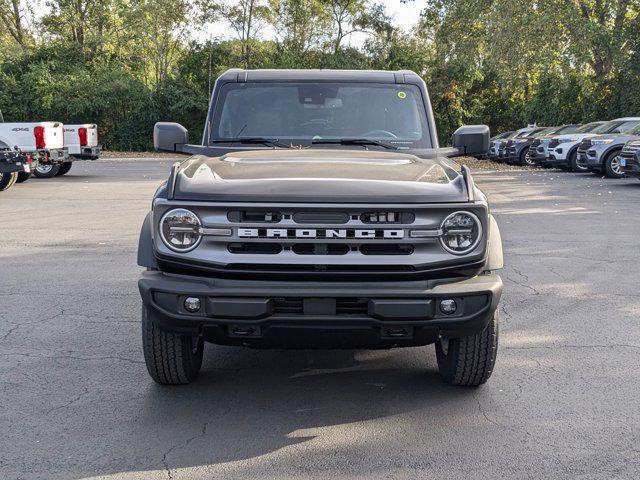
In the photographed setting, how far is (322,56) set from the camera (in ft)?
161

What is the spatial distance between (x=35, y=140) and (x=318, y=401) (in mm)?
17187

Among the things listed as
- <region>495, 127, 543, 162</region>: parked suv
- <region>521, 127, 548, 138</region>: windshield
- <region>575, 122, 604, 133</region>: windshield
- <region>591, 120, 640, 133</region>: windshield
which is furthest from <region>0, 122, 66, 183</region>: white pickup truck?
<region>521, 127, 548, 138</region>: windshield

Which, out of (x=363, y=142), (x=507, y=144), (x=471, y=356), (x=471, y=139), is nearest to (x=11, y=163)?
(x=363, y=142)

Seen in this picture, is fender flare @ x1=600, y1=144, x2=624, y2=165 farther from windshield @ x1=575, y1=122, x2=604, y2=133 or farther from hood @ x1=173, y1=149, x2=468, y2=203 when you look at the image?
hood @ x1=173, y1=149, x2=468, y2=203

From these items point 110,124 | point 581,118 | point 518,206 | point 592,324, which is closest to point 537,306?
point 592,324

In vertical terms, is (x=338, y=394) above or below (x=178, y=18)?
below

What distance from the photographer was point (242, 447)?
4.20 m

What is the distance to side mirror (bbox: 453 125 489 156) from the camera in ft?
20.2

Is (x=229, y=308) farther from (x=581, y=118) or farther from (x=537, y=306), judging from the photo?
(x=581, y=118)

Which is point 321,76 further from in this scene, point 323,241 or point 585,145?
point 585,145

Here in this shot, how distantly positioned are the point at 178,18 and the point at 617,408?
5004 centimetres

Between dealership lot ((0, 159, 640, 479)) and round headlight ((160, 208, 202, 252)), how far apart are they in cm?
91

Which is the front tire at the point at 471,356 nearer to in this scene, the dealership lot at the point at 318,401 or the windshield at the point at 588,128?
the dealership lot at the point at 318,401

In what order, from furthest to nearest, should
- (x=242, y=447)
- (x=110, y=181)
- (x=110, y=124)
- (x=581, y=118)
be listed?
(x=110, y=124) < (x=581, y=118) < (x=110, y=181) < (x=242, y=447)
